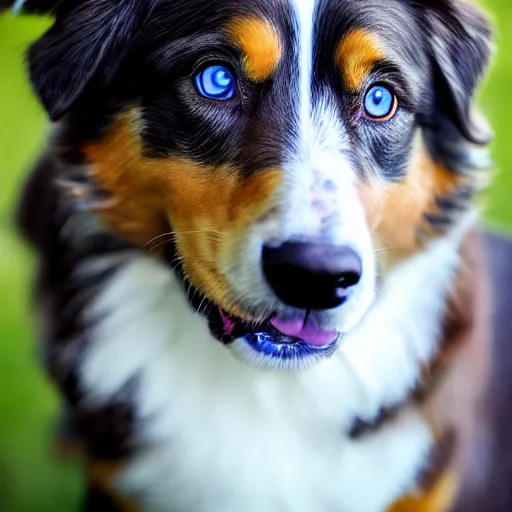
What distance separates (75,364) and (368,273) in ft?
2.73

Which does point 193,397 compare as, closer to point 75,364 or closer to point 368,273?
point 75,364

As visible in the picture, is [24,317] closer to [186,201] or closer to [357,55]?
[186,201]

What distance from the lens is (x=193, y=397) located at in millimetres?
2209

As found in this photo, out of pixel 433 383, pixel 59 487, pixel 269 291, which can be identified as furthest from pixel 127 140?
pixel 59 487

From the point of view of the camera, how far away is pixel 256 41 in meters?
1.79

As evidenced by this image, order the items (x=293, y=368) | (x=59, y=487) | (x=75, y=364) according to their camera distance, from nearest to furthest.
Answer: (x=293, y=368)
(x=75, y=364)
(x=59, y=487)

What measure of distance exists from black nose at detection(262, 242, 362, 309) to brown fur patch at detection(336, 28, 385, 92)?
374 mm

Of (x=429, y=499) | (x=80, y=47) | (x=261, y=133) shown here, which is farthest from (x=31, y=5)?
(x=429, y=499)

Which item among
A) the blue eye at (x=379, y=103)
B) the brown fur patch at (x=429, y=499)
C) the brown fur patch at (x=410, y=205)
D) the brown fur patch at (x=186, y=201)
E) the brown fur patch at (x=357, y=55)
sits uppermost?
the brown fur patch at (x=357, y=55)

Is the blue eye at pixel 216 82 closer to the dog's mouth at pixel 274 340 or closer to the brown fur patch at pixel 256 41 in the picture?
the brown fur patch at pixel 256 41

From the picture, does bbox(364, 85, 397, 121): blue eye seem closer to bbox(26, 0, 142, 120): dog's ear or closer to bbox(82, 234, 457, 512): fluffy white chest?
bbox(82, 234, 457, 512): fluffy white chest

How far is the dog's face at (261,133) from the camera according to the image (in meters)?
1.74

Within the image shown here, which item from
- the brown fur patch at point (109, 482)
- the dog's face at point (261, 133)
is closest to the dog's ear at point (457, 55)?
the dog's face at point (261, 133)

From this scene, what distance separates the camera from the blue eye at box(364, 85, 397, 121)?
6.20 ft
